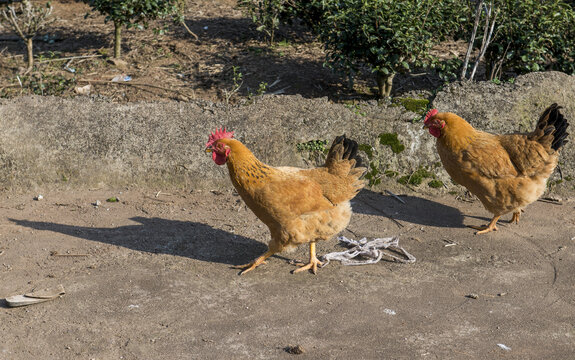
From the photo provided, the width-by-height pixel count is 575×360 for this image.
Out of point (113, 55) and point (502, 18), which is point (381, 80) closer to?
point (502, 18)

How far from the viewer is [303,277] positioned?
212 inches

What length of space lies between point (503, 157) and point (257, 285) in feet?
9.14

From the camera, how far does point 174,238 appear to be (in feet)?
19.7

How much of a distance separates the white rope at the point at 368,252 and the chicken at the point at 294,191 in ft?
0.79

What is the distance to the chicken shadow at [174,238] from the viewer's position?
575cm

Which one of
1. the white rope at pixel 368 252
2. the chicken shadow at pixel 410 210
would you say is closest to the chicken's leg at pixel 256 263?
the white rope at pixel 368 252

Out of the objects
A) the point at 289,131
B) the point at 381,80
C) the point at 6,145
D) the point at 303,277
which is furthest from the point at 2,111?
the point at 381,80

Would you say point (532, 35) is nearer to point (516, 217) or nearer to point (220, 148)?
point (516, 217)

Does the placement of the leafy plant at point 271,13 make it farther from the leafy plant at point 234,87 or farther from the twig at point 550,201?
the twig at point 550,201

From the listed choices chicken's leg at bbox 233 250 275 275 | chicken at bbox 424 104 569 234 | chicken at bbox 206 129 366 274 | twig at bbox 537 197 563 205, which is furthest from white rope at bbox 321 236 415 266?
twig at bbox 537 197 563 205

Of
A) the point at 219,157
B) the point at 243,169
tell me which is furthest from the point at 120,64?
the point at 243,169

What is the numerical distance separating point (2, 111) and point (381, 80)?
196 inches

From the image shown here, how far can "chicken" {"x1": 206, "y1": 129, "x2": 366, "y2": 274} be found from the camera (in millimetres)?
5160

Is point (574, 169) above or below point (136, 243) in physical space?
above
